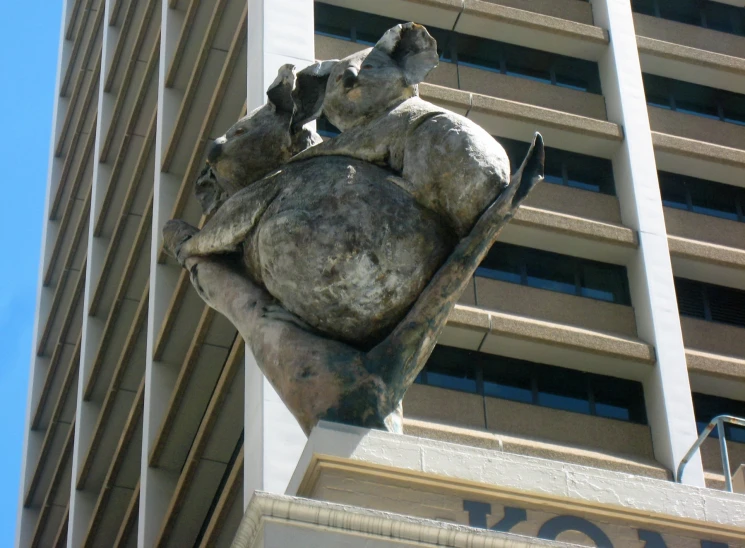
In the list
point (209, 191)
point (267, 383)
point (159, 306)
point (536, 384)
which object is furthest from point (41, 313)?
point (209, 191)

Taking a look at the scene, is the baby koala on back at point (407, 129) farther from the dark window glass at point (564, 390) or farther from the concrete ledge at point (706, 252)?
the concrete ledge at point (706, 252)

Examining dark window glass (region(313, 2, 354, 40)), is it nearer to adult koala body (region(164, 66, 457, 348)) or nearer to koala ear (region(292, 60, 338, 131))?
koala ear (region(292, 60, 338, 131))

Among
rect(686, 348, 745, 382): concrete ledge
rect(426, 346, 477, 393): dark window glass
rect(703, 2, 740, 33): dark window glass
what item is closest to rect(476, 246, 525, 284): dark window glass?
rect(426, 346, 477, 393): dark window glass

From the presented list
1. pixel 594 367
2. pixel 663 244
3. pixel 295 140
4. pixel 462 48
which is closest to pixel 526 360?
pixel 594 367

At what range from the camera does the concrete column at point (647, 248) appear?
2531 cm

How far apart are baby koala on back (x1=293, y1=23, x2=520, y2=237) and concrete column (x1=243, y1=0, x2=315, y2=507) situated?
8.75 m

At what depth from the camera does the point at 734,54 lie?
32406mm

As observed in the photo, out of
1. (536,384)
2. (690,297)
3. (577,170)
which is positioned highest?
(577,170)

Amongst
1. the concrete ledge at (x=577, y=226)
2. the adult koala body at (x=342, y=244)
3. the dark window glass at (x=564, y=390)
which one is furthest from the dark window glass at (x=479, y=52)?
the adult koala body at (x=342, y=244)

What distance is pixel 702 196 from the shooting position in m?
30.8

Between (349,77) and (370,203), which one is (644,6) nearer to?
(349,77)

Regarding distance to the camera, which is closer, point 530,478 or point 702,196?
point 530,478

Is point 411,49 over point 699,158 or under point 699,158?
under

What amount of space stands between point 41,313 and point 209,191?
39.9 metres
